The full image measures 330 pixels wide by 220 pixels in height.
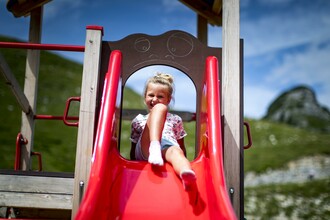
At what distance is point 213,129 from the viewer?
2.58 m

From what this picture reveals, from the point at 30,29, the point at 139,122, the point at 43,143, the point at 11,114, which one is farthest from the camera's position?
the point at 11,114

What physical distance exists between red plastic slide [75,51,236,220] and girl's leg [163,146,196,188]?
7cm

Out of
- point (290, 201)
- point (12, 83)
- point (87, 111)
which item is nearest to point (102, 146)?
point (87, 111)

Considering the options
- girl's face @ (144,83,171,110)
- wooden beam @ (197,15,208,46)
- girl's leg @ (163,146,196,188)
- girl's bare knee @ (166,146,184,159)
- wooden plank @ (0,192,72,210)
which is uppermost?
wooden beam @ (197,15,208,46)

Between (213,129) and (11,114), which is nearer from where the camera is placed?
(213,129)

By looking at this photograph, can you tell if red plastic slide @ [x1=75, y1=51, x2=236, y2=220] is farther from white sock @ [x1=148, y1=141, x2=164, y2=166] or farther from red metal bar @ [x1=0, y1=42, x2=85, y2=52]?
red metal bar @ [x1=0, y1=42, x2=85, y2=52]

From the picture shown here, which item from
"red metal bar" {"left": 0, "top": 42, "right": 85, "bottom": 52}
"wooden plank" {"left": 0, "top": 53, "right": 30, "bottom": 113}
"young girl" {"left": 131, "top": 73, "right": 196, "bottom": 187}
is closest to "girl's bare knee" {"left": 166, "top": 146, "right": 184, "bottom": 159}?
"young girl" {"left": 131, "top": 73, "right": 196, "bottom": 187}

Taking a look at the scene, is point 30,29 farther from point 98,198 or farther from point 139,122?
point 98,198

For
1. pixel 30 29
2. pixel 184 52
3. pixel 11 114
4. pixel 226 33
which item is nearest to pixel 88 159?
pixel 184 52

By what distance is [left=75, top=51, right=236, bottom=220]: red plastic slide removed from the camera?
2.23m

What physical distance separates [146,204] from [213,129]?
700 millimetres

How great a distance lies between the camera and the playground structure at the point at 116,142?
7.75ft

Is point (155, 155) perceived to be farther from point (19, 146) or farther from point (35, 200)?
point (19, 146)

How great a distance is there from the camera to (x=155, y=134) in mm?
2779
